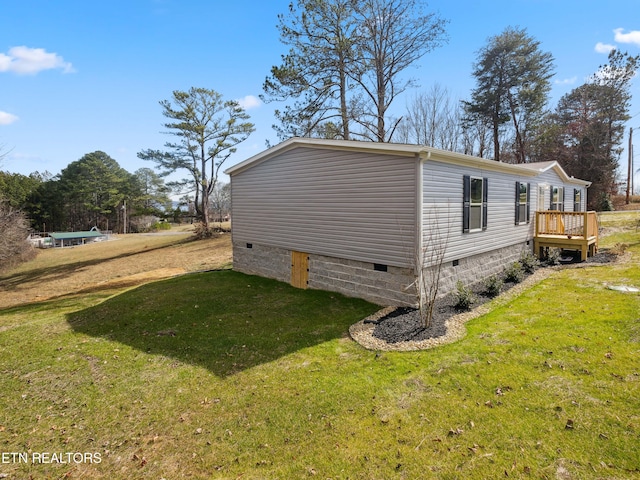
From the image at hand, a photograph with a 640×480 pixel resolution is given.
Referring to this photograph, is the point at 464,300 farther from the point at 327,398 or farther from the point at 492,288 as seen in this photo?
the point at 327,398

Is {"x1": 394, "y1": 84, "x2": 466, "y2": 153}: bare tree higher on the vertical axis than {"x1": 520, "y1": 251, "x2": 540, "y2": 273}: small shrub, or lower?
higher

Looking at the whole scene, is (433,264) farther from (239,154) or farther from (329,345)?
(239,154)

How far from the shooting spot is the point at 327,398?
15.4 ft

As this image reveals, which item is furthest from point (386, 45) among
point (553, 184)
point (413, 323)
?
point (413, 323)

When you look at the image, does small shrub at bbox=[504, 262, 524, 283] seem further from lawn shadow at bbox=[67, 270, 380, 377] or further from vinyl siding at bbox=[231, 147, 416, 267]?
lawn shadow at bbox=[67, 270, 380, 377]

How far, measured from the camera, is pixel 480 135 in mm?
28281

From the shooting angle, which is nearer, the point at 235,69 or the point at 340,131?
the point at 235,69

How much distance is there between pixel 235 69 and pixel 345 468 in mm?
16882

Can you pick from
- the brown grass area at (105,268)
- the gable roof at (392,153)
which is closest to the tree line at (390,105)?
the brown grass area at (105,268)

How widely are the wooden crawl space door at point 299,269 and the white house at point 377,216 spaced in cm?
3

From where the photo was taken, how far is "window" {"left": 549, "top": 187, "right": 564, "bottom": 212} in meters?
14.7

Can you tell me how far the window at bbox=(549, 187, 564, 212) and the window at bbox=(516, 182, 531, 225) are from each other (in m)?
3.07

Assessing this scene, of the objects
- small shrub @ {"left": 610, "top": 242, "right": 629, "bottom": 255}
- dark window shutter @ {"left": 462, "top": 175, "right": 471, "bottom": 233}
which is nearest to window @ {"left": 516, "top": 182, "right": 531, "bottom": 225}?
small shrub @ {"left": 610, "top": 242, "right": 629, "bottom": 255}

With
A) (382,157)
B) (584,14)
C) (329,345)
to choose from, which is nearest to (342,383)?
(329,345)
